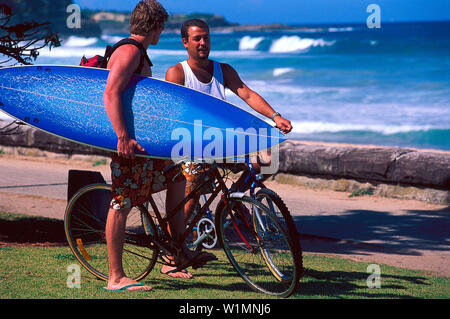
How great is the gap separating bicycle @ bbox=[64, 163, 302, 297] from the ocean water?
2421 mm

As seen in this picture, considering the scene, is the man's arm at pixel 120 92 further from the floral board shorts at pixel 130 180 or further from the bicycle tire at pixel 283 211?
the bicycle tire at pixel 283 211

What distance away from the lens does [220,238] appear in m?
4.37

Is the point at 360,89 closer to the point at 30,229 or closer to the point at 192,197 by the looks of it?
the point at 30,229

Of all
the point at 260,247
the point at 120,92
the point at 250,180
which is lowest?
the point at 260,247

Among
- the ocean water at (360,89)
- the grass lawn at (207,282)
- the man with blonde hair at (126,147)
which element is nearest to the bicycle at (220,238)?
the grass lawn at (207,282)

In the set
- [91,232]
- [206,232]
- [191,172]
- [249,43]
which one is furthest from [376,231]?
[249,43]

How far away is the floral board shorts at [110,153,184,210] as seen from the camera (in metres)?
4.08

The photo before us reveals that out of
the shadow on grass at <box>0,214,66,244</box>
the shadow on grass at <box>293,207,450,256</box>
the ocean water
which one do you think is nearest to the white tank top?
the ocean water

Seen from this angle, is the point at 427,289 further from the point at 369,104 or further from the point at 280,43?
the point at 280,43

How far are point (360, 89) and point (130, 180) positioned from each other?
24954 mm

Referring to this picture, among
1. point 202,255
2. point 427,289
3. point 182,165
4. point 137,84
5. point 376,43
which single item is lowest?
point 427,289

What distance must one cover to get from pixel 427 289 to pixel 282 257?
125cm

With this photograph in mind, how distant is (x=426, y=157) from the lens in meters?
8.20
